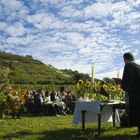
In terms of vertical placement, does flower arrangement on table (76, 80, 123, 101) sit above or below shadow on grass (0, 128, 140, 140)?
above

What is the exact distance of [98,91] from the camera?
13.4m

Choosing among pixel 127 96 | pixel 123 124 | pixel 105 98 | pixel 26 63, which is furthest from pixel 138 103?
pixel 26 63

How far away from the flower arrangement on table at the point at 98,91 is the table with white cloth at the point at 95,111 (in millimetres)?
415

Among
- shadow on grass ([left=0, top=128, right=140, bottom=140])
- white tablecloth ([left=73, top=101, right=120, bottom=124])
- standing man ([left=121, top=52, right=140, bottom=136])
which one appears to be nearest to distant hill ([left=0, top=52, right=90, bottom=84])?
white tablecloth ([left=73, top=101, right=120, bottom=124])

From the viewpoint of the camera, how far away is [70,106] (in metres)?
24.3

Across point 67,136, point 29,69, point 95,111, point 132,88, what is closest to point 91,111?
point 95,111

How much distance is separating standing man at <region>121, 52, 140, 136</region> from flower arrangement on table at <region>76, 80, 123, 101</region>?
2.32m

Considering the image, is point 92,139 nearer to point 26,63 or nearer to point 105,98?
point 105,98

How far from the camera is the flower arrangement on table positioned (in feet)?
43.0

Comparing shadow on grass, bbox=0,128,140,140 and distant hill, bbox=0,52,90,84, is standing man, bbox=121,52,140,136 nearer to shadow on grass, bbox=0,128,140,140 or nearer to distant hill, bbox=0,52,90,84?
shadow on grass, bbox=0,128,140,140

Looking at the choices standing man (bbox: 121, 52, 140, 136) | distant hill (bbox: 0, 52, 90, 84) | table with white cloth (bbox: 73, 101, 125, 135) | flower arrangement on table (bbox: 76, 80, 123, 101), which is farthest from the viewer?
distant hill (bbox: 0, 52, 90, 84)

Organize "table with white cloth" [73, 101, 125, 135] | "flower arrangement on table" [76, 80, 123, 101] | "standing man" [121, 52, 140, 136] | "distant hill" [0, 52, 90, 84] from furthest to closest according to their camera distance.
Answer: "distant hill" [0, 52, 90, 84] < "flower arrangement on table" [76, 80, 123, 101] < "table with white cloth" [73, 101, 125, 135] < "standing man" [121, 52, 140, 136]

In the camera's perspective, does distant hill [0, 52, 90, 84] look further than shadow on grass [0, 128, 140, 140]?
Yes

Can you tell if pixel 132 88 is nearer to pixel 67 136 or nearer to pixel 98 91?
pixel 67 136
